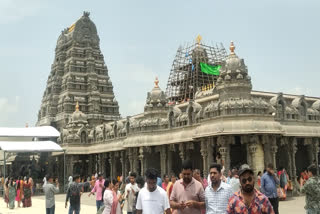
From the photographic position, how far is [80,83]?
2232 inches

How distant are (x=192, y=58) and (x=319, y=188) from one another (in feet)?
154

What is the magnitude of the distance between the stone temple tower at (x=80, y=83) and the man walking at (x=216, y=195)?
49.3 m

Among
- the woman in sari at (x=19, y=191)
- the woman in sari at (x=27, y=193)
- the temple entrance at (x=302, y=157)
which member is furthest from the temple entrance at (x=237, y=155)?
the woman in sari at (x=19, y=191)

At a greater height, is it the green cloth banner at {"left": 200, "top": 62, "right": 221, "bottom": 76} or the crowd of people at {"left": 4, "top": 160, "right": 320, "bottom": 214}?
the green cloth banner at {"left": 200, "top": 62, "right": 221, "bottom": 76}

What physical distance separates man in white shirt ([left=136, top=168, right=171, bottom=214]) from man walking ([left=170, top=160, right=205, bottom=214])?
27cm

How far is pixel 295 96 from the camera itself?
32.0m

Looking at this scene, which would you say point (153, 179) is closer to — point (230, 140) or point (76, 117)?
point (230, 140)

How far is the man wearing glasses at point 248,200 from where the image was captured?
5.29m

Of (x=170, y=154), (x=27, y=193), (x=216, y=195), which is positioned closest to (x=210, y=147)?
(x=170, y=154)

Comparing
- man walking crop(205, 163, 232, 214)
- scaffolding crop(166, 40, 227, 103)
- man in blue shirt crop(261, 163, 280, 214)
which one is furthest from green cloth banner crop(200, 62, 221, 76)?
man walking crop(205, 163, 232, 214)

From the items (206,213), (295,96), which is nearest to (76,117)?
(295,96)

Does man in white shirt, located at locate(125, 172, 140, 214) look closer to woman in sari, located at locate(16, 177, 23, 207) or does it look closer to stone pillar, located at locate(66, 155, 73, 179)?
woman in sari, located at locate(16, 177, 23, 207)

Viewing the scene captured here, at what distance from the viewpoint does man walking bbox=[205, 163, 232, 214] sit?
659cm

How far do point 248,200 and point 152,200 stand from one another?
248 cm
